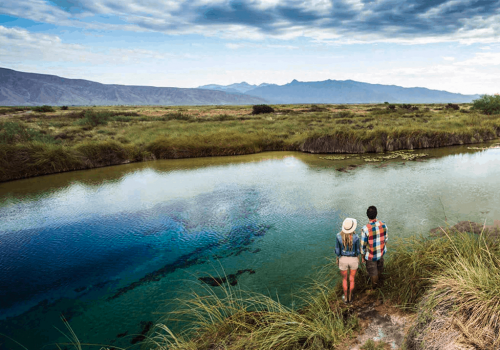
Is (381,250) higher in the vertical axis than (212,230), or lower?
higher

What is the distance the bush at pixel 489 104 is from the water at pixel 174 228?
3169 centimetres

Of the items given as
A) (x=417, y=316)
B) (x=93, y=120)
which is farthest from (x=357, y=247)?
(x=93, y=120)

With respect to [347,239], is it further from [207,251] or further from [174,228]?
[174,228]

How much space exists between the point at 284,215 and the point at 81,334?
6.43 metres

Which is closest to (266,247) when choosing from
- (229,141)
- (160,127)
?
(229,141)

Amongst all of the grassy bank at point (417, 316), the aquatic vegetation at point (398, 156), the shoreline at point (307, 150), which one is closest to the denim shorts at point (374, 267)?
the grassy bank at point (417, 316)

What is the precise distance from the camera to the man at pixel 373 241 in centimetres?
446

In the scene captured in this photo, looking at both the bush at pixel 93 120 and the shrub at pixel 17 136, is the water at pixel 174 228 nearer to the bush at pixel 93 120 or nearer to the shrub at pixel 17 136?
the shrub at pixel 17 136

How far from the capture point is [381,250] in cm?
452

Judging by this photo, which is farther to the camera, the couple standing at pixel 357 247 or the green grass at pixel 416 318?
the couple standing at pixel 357 247

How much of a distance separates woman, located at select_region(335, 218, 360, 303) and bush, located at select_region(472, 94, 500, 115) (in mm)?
46823

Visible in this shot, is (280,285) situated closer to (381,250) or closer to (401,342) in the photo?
(381,250)

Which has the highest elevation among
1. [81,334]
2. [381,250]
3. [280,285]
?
[381,250]

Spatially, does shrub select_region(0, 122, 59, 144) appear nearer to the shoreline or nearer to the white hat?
the shoreline
